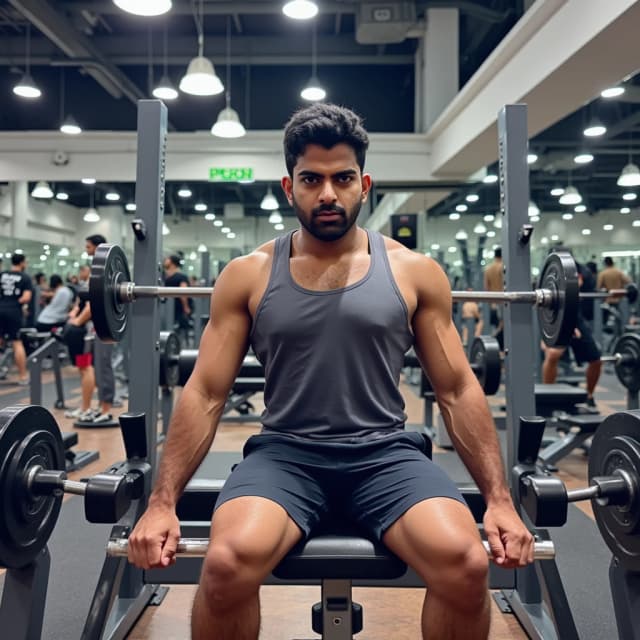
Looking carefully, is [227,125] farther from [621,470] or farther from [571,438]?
[621,470]

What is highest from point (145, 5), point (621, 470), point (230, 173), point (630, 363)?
point (230, 173)

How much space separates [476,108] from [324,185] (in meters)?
4.13

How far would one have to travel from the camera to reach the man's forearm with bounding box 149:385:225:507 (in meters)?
1.16

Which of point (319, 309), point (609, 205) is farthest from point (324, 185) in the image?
point (609, 205)

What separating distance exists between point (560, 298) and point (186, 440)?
95 centimetres

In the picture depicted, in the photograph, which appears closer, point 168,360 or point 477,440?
point 477,440

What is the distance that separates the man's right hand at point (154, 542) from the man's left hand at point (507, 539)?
55cm

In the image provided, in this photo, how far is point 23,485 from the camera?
3.68 feet

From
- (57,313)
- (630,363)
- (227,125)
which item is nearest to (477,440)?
(630,363)

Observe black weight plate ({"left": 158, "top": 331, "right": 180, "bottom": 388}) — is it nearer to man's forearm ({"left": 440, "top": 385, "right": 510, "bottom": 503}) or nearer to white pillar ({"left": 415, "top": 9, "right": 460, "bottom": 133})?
man's forearm ({"left": 440, "top": 385, "right": 510, "bottom": 503})

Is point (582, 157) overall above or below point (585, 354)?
above

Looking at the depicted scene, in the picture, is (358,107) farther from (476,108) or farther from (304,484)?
(304,484)

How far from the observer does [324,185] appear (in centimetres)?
123

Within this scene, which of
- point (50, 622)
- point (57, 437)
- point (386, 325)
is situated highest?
point (386, 325)
